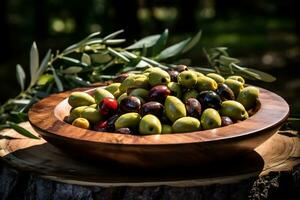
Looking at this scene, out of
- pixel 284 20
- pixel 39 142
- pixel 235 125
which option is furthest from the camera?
pixel 284 20

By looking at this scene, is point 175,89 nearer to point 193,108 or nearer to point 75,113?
point 193,108

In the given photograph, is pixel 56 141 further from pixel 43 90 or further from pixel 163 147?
pixel 43 90

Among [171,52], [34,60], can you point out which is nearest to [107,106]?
[34,60]

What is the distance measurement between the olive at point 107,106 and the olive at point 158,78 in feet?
0.40

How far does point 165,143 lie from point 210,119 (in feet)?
0.57

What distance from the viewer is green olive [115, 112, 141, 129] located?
1.52 metres

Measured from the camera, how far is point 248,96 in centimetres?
167

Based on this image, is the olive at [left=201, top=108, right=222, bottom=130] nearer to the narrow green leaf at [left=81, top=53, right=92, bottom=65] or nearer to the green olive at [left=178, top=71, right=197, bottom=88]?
the green olive at [left=178, top=71, right=197, bottom=88]

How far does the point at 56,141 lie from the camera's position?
1.52 m

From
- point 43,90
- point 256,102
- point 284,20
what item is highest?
point 256,102

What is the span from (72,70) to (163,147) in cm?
96

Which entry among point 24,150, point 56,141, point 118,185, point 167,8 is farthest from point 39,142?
point 167,8

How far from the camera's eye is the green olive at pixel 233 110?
62.1 inches

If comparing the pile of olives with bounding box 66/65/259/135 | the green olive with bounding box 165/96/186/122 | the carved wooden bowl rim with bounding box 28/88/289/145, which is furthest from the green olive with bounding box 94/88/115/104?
the green olive with bounding box 165/96/186/122
